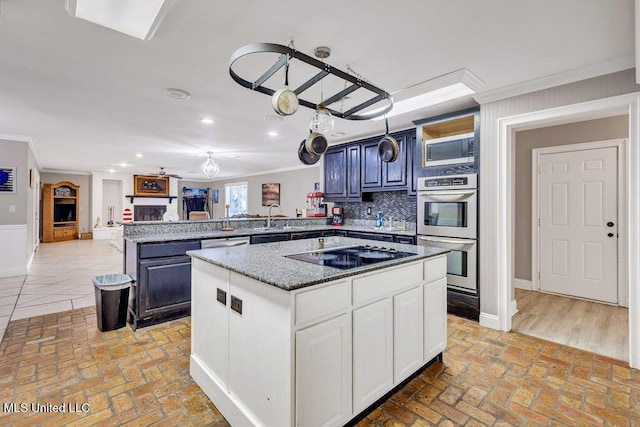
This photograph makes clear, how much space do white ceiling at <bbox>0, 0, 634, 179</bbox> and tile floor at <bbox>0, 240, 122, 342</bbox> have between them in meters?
2.35

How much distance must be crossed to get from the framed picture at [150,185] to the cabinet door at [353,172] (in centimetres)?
922

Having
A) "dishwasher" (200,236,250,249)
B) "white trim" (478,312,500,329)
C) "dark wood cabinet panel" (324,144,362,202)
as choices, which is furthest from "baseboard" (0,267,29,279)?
"white trim" (478,312,500,329)

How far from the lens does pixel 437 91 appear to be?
10.6ft

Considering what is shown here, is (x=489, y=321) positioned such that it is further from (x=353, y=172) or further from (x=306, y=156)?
(x=353, y=172)

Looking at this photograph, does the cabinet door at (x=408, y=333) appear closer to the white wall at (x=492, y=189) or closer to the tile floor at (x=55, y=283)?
the white wall at (x=492, y=189)

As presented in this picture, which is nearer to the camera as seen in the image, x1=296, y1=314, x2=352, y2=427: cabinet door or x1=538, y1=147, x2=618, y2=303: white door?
x1=296, y1=314, x2=352, y2=427: cabinet door

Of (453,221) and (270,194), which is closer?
(453,221)

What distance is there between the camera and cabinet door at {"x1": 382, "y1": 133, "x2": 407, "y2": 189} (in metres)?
4.19

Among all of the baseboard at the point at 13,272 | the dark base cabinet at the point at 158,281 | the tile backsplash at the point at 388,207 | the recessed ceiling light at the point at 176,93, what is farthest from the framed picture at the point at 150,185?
the recessed ceiling light at the point at 176,93

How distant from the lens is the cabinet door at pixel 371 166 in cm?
456

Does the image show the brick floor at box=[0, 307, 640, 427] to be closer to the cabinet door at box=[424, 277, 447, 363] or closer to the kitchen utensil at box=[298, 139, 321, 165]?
the cabinet door at box=[424, 277, 447, 363]

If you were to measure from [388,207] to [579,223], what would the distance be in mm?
2492

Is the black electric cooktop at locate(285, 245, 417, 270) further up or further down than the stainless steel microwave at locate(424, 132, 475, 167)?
further down

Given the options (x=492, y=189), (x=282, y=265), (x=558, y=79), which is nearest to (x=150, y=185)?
(x=282, y=265)
